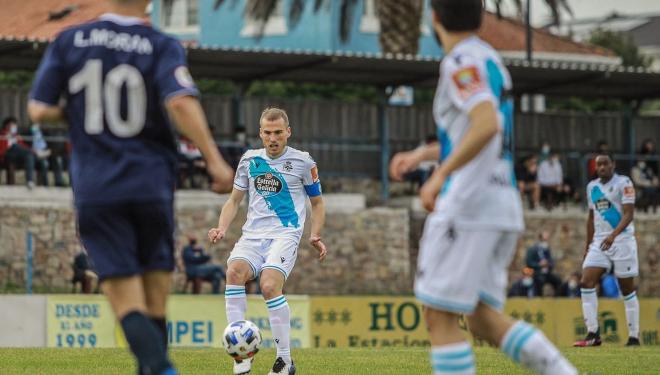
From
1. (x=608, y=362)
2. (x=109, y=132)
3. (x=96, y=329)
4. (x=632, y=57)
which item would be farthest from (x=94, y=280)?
(x=632, y=57)

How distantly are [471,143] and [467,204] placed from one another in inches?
12.7

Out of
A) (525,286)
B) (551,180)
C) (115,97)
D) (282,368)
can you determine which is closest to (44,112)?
(115,97)

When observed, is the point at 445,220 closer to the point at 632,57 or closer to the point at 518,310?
the point at 518,310

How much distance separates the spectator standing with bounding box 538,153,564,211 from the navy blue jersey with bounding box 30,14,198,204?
94.3 ft

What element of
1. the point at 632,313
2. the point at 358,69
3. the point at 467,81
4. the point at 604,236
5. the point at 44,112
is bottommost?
the point at 632,313

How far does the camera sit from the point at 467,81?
7113mm

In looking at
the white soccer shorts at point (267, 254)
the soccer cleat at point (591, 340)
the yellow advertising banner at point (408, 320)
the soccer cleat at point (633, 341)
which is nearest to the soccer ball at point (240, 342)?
the white soccer shorts at point (267, 254)

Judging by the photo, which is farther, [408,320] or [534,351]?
[408,320]

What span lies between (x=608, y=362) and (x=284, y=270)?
3598 mm

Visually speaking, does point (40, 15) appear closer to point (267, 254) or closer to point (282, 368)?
point (267, 254)

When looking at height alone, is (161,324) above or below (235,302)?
above

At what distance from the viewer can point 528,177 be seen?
35438mm

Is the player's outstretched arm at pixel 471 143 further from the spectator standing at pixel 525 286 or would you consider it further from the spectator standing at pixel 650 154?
the spectator standing at pixel 650 154

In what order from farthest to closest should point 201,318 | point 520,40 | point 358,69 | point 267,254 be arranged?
point 520,40 → point 358,69 → point 201,318 → point 267,254
